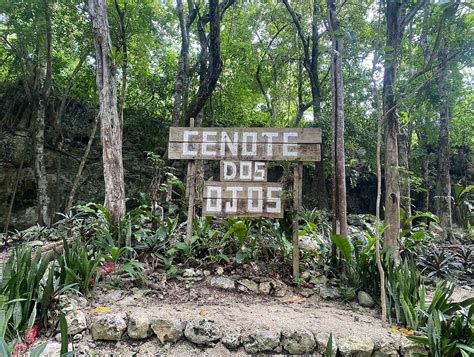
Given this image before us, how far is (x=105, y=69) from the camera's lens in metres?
4.87

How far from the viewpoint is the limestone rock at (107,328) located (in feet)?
8.39

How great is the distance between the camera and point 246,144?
3.87 metres

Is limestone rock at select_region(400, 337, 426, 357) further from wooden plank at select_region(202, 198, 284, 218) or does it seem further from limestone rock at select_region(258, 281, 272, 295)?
wooden plank at select_region(202, 198, 284, 218)

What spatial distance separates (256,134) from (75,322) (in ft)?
8.71

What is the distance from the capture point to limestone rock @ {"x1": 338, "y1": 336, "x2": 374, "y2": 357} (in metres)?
2.50

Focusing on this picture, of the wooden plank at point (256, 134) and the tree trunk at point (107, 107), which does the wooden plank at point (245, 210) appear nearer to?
the wooden plank at point (256, 134)

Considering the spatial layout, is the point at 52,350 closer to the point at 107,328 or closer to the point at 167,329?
the point at 107,328

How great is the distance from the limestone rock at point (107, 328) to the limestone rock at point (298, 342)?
135 cm

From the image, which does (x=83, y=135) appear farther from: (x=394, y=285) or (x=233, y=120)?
(x=394, y=285)

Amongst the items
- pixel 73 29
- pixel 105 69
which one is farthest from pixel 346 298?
pixel 73 29

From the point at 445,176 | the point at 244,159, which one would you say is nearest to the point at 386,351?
the point at 244,159

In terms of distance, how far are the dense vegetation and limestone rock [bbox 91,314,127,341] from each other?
40 centimetres

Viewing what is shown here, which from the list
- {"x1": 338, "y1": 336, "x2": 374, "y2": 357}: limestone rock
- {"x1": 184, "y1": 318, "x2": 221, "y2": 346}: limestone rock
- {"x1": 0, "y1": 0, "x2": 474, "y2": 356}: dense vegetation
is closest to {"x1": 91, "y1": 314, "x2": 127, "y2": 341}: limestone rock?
{"x1": 0, "y1": 0, "x2": 474, "y2": 356}: dense vegetation

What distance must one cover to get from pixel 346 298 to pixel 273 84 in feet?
28.8
